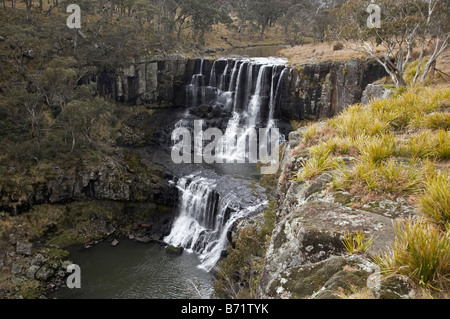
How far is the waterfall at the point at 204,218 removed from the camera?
21234 millimetres

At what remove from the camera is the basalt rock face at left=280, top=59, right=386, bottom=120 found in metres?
28.6

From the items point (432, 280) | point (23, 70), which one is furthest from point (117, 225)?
point (432, 280)

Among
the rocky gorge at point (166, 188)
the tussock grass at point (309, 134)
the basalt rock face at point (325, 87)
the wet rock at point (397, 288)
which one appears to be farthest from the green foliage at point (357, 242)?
the basalt rock face at point (325, 87)

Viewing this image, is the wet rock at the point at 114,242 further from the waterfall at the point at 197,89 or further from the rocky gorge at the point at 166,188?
the waterfall at the point at 197,89

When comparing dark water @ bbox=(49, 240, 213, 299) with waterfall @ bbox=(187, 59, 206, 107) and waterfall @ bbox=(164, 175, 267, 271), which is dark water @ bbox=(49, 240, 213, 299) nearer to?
waterfall @ bbox=(164, 175, 267, 271)

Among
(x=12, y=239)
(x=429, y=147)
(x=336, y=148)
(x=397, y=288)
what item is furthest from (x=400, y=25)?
(x=12, y=239)

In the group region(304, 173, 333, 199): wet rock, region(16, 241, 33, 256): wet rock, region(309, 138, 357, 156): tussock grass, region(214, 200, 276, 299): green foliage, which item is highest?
region(309, 138, 357, 156): tussock grass

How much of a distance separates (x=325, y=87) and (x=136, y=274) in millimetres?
23862

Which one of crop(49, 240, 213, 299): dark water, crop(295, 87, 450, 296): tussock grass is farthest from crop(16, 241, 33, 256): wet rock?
crop(295, 87, 450, 296): tussock grass

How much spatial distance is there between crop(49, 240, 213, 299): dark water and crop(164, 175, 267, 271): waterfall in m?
1.09

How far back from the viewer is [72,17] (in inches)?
1431

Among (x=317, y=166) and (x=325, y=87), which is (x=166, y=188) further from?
(x=317, y=166)
